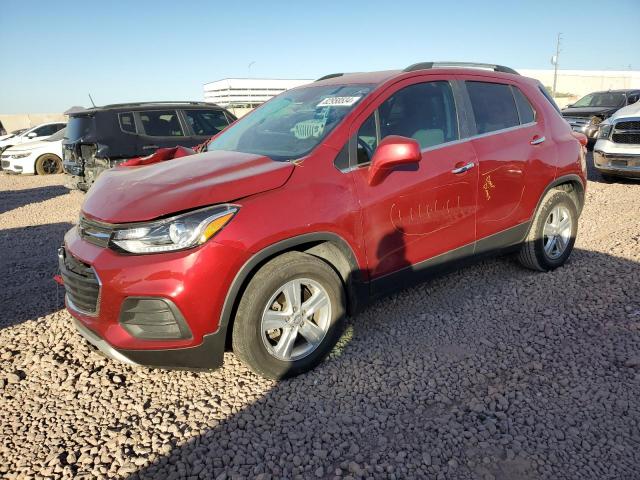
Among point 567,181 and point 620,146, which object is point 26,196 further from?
point 620,146

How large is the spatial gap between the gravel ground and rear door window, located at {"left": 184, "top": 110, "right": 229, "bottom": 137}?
4898mm

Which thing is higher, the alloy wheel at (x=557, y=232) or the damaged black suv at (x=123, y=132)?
the damaged black suv at (x=123, y=132)

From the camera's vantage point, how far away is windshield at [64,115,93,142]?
25.9 feet

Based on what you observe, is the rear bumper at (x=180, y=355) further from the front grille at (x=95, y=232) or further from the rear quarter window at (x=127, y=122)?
the rear quarter window at (x=127, y=122)

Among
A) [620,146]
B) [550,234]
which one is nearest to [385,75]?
[550,234]

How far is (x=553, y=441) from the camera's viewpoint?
235cm

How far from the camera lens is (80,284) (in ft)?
8.84

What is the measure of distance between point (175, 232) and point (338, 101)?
5.13ft

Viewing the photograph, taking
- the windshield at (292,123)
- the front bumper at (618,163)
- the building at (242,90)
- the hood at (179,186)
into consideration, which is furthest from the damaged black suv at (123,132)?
the building at (242,90)

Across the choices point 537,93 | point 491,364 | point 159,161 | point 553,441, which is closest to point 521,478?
point 553,441

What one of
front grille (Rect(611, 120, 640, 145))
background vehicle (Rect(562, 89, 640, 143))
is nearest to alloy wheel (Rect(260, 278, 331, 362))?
front grille (Rect(611, 120, 640, 145))

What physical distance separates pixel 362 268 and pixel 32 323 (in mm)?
2823

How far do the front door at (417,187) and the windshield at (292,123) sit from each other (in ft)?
0.77

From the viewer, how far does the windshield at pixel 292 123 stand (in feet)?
10.3
